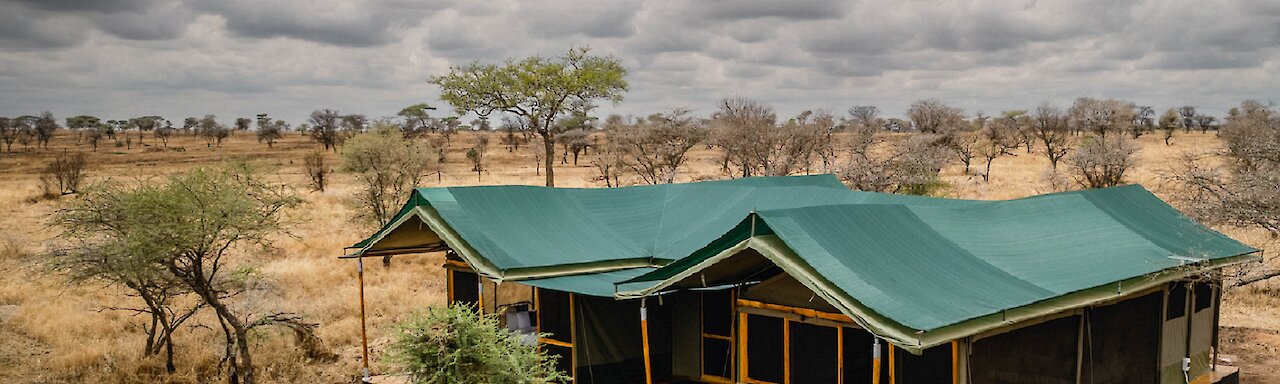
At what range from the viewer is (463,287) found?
16.5 m

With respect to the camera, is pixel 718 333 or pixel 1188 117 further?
pixel 1188 117

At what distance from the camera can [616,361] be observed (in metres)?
14.3

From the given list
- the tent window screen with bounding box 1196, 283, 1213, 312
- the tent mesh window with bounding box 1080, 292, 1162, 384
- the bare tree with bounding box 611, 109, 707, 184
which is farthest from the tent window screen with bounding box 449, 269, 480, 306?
the bare tree with bounding box 611, 109, 707, 184

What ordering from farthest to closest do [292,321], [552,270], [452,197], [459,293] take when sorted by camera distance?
1. [292,321]
2. [459,293]
3. [452,197]
4. [552,270]

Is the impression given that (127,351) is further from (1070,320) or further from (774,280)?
(1070,320)

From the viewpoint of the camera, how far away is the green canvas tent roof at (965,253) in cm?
974

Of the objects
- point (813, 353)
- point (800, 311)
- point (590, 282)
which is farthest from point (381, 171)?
point (800, 311)

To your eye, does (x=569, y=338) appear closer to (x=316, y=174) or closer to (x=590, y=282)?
(x=590, y=282)

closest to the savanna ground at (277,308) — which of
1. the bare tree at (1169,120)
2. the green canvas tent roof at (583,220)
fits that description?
the green canvas tent roof at (583,220)

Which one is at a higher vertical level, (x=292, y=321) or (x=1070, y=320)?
(x=1070, y=320)

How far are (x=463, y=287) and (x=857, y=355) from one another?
748 centimetres

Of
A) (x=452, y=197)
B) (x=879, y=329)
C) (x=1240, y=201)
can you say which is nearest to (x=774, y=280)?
(x=879, y=329)

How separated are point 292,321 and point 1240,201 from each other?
1677cm

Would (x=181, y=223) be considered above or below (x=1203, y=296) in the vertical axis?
above
